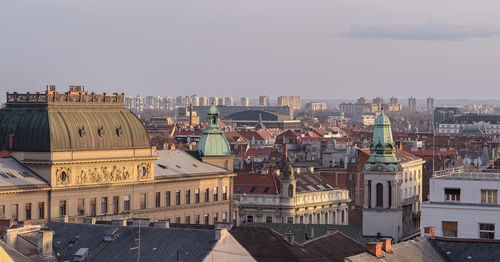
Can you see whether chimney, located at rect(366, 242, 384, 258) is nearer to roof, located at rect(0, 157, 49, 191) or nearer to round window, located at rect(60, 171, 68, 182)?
roof, located at rect(0, 157, 49, 191)

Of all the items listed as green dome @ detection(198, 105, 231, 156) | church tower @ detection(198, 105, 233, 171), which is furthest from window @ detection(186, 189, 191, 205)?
green dome @ detection(198, 105, 231, 156)

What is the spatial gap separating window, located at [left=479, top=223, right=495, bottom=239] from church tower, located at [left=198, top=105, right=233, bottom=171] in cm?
5181

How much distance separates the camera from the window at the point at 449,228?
86.8 m

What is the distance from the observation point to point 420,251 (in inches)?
2926

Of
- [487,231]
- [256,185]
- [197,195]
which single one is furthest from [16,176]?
[256,185]

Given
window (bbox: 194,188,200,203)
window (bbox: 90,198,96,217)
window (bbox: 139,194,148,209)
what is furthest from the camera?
window (bbox: 194,188,200,203)

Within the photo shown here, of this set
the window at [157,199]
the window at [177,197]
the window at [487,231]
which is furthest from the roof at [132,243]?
the window at [177,197]

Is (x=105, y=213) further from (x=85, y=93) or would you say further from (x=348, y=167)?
(x=348, y=167)

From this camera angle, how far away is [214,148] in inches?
5369

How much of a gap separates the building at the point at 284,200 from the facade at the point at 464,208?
57.0 metres

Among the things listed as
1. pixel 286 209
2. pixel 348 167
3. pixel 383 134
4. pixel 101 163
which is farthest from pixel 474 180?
pixel 348 167

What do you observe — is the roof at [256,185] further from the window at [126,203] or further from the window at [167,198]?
the window at [126,203]

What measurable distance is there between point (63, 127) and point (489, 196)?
3836 cm

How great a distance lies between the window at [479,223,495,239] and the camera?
281ft
